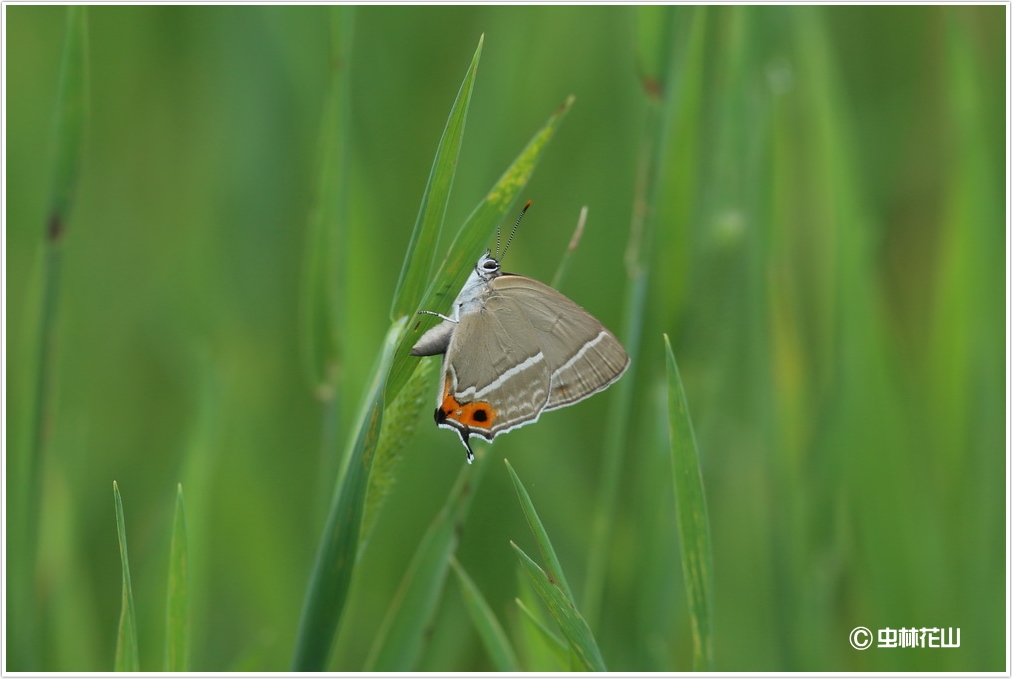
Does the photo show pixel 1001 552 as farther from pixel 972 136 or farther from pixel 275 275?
pixel 275 275

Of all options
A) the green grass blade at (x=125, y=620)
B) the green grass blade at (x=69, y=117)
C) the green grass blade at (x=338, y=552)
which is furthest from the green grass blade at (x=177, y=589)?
the green grass blade at (x=69, y=117)

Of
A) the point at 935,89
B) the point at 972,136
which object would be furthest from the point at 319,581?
the point at 935,89

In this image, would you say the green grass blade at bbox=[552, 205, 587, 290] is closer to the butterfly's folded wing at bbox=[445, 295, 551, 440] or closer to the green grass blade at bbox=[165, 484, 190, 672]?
the butterfly's folded wing at bbox=[445, 295, 551, 440]

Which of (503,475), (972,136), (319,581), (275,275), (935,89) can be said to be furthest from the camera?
(935,89)

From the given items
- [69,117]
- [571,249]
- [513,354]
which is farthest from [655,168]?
[69,117]

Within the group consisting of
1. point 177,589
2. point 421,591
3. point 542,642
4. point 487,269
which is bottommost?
point 542,642

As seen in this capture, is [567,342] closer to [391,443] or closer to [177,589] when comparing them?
[391,443]

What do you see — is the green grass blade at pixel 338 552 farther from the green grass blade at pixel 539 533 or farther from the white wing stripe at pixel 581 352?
the white wing stripe at pixel 581 352
